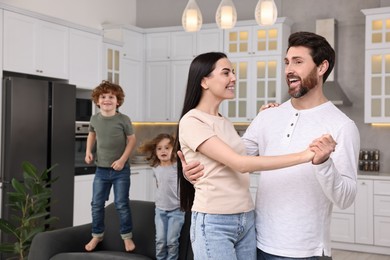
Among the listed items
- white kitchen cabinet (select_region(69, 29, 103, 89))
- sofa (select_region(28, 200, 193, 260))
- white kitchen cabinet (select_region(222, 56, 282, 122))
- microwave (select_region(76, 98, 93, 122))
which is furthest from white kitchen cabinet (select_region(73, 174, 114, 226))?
white kitchen cabinet (select_region(222, 56, 282, 122))

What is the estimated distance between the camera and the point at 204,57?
2.19m

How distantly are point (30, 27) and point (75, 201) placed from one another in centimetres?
188

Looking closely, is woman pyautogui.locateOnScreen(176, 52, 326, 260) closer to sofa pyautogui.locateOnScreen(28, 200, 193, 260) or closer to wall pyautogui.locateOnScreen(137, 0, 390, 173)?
sofa pyautogui.locateOnScreen(28, 200, 193, 260)

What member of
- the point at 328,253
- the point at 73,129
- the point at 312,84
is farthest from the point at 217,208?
the point at 73,129

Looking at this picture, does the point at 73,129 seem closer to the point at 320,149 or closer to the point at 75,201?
the point at 75,201

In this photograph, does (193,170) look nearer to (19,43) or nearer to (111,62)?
(19,43)

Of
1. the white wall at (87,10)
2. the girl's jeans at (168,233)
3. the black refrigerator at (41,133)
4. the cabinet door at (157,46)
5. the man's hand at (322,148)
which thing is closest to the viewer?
the man's hand at (322,148)

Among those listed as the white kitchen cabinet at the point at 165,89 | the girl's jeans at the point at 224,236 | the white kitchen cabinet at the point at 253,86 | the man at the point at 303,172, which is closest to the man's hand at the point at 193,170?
the man at the point at 303,172

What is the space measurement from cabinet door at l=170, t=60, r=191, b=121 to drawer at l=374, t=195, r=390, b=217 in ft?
9.41

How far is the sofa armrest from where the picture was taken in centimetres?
387

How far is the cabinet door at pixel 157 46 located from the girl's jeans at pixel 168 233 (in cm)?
430

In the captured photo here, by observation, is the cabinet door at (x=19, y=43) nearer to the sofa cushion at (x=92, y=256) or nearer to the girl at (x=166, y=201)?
the girl at (x=166, y=201)

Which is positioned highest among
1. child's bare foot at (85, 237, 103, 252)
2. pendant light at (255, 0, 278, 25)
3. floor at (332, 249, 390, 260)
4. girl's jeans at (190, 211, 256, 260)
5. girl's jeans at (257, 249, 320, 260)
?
pendant light at (255, 0, 278, 25)

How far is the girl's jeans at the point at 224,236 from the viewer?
6.47 ft
